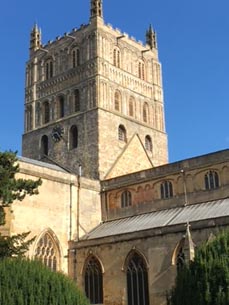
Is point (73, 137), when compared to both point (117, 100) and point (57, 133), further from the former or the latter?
point (117, 100)

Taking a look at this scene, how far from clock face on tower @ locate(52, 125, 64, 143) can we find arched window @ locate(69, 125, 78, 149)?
1133 mm

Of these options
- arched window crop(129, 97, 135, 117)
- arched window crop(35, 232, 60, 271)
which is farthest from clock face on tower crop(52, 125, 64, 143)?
arched window crop(35, 232, 60, 271)

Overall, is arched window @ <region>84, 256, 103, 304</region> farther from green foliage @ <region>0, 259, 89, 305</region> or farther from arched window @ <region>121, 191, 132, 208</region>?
green foliage @ <region>0, 259, 89, 305</region>

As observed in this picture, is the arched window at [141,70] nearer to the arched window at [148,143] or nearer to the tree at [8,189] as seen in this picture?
the arched window at [148,143]

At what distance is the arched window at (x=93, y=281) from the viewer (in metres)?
40.9

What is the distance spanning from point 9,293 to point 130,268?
42.3 ft

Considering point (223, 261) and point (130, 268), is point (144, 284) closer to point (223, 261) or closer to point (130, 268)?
point (130, 268)

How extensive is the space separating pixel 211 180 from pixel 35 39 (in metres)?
29.5

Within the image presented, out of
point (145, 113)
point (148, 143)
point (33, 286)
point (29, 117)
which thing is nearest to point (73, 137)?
point (29, 117)

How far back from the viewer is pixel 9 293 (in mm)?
28375

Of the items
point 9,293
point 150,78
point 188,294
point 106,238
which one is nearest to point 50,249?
point 106,238

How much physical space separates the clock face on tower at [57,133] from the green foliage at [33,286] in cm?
2442

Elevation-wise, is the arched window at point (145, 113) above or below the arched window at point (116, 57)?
below

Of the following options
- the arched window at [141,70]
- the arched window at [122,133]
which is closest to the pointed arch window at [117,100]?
the arched window at [122,133]
